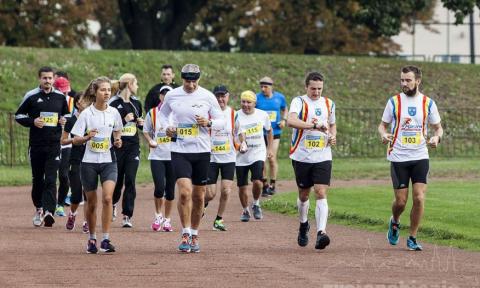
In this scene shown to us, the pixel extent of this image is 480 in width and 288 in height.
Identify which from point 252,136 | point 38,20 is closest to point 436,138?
point 252,136

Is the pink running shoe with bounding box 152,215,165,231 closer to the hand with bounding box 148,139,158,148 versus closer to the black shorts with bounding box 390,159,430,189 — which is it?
the hand with bounding box 148,139,158,148

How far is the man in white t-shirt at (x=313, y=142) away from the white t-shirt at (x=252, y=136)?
14.3ft

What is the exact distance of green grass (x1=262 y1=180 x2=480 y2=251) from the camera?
56.5 ft

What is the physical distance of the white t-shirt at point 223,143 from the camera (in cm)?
1922

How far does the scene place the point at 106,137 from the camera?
16.0 meters

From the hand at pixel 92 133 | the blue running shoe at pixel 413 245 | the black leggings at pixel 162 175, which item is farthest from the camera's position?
the black leggings at pixel 162 175

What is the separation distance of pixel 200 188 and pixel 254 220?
447cm

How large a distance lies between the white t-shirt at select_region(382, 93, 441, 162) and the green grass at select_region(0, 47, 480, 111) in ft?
75.2

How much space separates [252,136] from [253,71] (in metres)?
24.3

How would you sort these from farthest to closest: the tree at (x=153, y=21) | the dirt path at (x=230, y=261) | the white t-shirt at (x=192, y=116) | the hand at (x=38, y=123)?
the tree at (x=153, y=21) < the hand at (x=38, y=123) < the white t-shirt at (x=192, y=116) < the dirt path at (x=230, y=261)

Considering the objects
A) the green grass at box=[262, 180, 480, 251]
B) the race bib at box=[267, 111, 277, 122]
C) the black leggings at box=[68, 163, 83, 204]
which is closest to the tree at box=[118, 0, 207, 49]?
the green grass at box=[262, 180, 480, 251]

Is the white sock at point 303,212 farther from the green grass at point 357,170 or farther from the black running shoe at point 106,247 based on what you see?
the green grass at point 357,170

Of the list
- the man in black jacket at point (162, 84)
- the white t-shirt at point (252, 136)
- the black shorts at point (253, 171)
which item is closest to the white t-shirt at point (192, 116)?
the man in black jacket at point (162, 84)

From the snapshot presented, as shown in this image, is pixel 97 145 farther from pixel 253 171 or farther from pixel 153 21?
pixel 153 21
